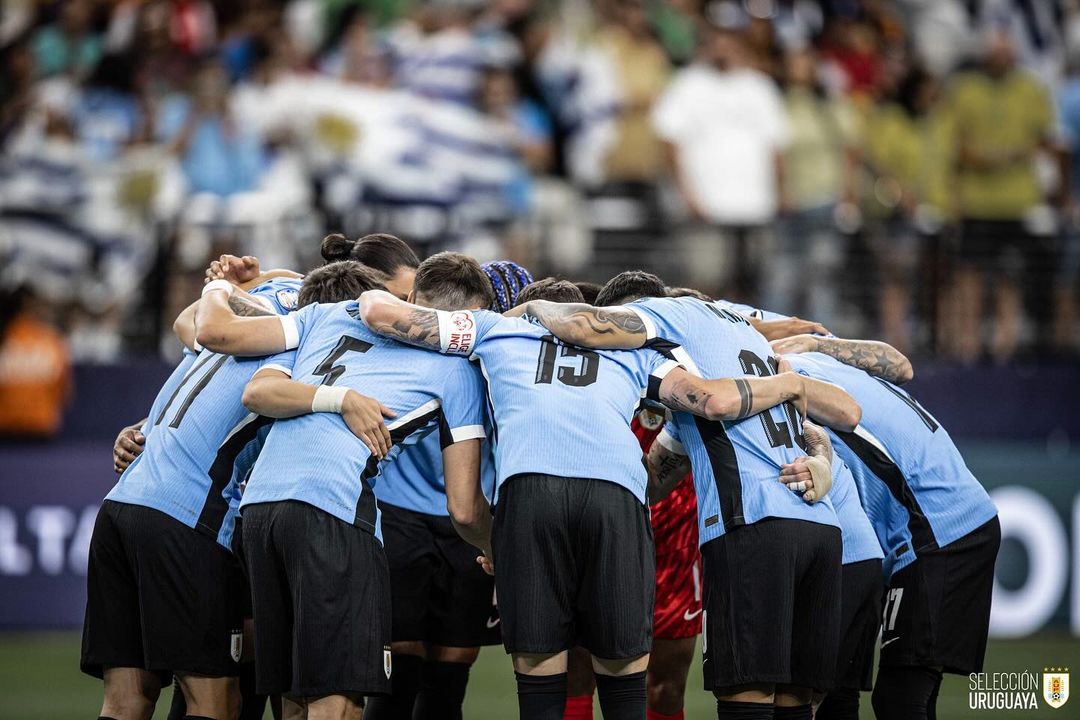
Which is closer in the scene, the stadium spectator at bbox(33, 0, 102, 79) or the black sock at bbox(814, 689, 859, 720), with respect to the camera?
the black sock at bbox(814, 689, 859, 720)

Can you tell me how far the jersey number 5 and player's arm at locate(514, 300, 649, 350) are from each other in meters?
0.72

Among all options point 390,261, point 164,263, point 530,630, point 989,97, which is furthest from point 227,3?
point 530,630

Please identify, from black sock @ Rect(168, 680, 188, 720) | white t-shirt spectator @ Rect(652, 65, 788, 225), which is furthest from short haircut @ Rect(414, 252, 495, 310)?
white t-shirt spectator @ Rect(652, 65, 788, 225)

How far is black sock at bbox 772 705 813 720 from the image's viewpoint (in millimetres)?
5781

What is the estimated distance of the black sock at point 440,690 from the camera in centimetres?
648

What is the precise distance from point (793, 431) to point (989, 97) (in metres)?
8.56

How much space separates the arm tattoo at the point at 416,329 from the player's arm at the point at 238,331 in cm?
45

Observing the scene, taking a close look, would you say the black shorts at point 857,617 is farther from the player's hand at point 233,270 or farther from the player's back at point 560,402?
the player's hand at point 233,270

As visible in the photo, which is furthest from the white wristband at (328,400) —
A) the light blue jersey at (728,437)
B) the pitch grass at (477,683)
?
the pitch grass at (477,683)

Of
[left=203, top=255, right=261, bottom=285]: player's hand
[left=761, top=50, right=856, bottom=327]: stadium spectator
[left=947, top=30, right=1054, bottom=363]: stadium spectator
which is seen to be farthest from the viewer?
[left=947, top=30, right=1054, bottom=363]: stadium spectator

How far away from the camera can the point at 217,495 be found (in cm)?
581

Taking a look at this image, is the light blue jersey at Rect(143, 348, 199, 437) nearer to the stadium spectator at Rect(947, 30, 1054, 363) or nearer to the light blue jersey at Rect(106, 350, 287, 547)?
the light blue jersey at Rect(106, 350, 287, 547)

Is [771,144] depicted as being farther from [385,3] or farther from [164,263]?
[164,263]

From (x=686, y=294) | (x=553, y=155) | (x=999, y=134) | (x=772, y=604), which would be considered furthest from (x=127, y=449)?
(x=999, y=134)
